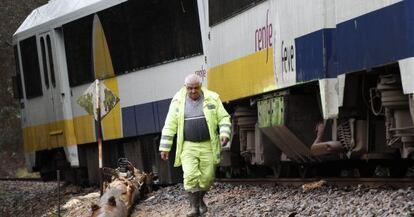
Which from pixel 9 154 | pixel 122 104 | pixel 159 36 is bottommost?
pixel 9 154

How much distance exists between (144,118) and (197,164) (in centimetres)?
593

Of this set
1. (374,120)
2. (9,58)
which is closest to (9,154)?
(9,58)

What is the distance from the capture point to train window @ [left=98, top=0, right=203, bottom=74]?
51.0 feet

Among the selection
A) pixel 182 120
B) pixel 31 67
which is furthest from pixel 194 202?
pixel 31 67

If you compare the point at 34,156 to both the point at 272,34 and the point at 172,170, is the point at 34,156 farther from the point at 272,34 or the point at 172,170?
the point at 272,34

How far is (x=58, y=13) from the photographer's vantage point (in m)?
20.0

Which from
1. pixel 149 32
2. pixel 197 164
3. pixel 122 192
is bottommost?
pixel 122 192

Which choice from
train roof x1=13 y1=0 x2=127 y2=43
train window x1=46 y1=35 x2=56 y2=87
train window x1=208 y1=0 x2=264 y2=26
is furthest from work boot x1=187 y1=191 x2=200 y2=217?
train window x1=46 y1=35 x2=56 y2=87

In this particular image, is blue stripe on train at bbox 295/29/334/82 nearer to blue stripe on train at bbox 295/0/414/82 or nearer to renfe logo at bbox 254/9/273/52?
blue stripe on train at bbox 295/0/414/82

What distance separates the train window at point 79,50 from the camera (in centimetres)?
1877

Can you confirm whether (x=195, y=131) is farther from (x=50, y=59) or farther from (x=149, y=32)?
(x=50, y=59)

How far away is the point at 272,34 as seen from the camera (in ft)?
40.4

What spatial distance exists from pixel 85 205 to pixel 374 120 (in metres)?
6.59

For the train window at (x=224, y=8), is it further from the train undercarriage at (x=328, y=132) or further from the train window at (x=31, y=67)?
the train window at (x=31, y=67)
